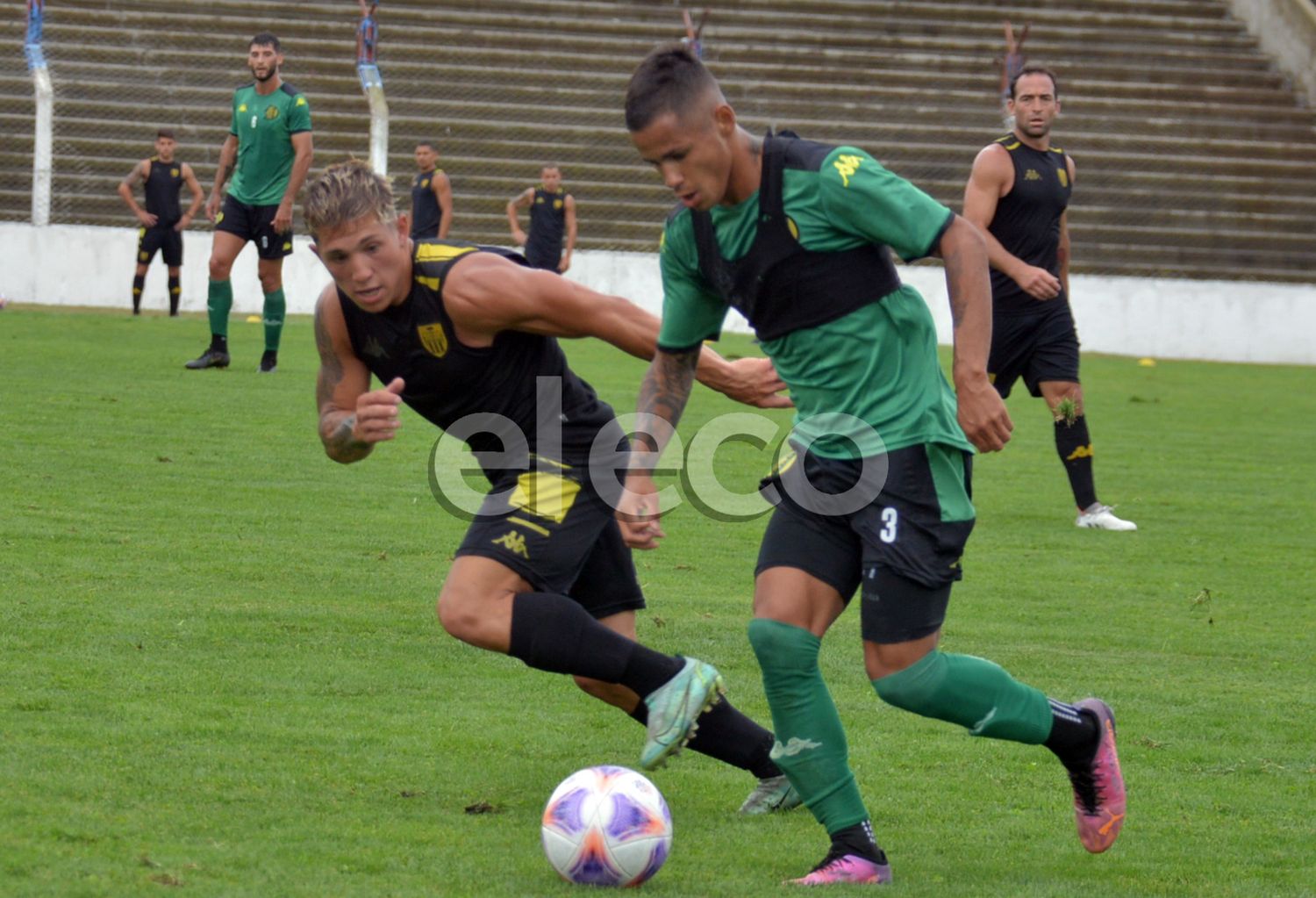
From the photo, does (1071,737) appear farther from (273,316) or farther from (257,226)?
(273,316)

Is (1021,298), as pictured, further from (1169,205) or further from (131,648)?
(1169,205)

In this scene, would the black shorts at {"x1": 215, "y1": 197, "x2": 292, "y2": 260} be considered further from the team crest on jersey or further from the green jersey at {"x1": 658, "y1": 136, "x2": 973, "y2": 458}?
A: the green jersey at {"x1": 658, "y1": 136, "x2": 973, "y2": 458}

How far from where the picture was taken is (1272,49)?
2830cm

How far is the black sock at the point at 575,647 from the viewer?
13.2 ft

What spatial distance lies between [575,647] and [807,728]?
23.9 inches

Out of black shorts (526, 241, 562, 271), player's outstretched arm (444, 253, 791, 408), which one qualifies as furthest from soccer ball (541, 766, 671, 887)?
black shorts (526, 241, 562, 271)

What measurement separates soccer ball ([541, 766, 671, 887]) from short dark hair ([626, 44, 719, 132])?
4.94ft

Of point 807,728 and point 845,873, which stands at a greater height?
point 807,728

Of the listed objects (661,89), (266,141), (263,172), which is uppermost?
(661,89)

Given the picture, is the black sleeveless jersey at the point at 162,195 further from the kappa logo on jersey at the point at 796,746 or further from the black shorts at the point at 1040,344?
the kappa logo on jersey at the point at 796,746

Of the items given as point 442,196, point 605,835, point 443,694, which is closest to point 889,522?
point 605,835

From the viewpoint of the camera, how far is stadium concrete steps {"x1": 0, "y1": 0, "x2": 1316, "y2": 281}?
2448 centimetres

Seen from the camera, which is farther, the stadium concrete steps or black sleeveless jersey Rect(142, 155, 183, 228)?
the stadium concrete steps

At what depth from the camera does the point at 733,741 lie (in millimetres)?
4375
